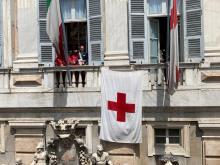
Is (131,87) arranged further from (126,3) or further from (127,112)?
(126,3)

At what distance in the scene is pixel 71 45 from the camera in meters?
17.8

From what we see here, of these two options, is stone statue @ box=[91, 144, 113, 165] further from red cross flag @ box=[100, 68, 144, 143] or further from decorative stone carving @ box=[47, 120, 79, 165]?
decorative stone carving @ box=[47, 120, 79, 165]

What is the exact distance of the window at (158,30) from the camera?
16.2 m

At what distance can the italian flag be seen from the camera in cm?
1606

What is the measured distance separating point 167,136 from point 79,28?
427 cm

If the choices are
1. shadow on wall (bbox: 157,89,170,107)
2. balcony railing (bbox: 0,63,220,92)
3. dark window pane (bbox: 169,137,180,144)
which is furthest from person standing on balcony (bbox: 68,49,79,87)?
dark window pane (bbox: 169,137,180,144)

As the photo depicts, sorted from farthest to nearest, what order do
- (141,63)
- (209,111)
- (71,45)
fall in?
(71,45) → (141,63) → (209,111)

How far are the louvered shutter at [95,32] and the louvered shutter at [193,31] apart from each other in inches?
96.1

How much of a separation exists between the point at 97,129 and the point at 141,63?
7.33 ft

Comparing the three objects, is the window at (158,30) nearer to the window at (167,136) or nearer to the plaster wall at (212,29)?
the plaster wall at (212,29)

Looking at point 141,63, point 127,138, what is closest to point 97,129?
point 127,138

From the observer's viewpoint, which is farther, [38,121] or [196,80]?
[38,121]

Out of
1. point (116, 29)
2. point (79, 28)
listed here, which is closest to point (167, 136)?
point (116, 29)

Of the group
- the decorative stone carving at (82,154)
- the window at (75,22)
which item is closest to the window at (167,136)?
the decorative stone carving at (82,154)
